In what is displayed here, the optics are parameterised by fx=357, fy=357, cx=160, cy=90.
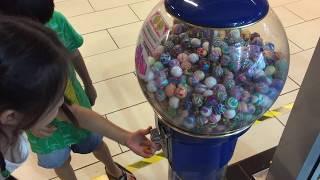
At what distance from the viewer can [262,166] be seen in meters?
1.59

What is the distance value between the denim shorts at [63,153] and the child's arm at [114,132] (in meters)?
0.17

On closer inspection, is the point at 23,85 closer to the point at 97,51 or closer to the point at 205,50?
the point at 205,50

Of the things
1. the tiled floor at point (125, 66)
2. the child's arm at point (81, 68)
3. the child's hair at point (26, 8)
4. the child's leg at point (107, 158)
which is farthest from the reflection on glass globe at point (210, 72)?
the tiled floor at point (125, 66)

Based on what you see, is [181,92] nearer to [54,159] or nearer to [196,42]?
[196,42]

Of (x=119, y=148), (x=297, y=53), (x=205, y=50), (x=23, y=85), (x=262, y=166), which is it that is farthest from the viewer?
(x=297, y=53)

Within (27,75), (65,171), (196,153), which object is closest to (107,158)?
(65,171)

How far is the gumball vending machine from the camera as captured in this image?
0.78 meters

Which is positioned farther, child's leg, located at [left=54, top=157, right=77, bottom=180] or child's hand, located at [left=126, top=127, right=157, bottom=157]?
child's leg, located at [left=54, top=157, right=77, bottom=180]

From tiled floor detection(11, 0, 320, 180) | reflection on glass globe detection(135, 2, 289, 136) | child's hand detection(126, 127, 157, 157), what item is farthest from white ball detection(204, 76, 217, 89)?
tiled floor detection(11, 0, 320, 180)

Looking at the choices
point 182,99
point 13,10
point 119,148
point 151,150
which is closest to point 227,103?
point 182,99

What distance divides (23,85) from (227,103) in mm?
442

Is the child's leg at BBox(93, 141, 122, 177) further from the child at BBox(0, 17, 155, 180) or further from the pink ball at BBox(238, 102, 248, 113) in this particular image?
the pink ball at BBox(238, 102, 248, 113)

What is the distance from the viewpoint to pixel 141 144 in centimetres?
105

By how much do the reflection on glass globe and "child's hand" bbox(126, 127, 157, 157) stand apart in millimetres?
152
